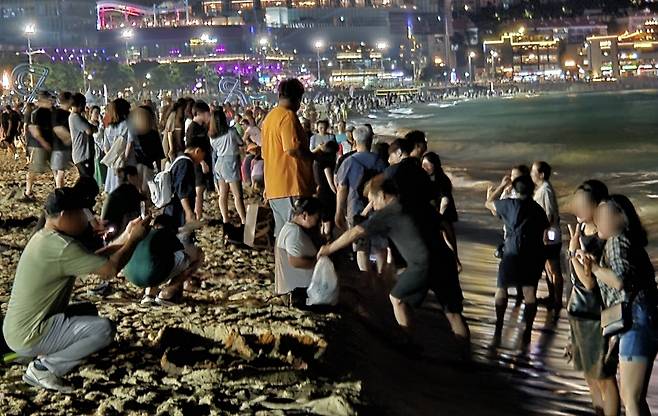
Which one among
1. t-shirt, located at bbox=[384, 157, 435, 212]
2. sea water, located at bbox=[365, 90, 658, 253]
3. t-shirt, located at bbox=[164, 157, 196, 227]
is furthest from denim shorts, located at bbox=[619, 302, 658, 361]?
sea water, located at bbox=[365, 90, 658, 253]

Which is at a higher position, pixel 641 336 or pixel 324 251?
pixel 324 251

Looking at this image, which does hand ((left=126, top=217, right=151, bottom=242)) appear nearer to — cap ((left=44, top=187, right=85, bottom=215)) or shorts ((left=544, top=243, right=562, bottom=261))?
cap ((left=44, top=187, right=85, bottom=215))

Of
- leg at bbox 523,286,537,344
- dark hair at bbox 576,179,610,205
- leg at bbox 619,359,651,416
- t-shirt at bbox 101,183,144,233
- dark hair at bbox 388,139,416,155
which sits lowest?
leg at bbox 523,286,537,344

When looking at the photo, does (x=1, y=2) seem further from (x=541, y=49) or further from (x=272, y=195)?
(x=272, y=195)

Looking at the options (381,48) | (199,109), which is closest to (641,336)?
(199,109)

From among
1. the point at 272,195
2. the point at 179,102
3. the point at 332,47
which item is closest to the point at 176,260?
the point at 272,195

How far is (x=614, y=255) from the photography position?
4.46m

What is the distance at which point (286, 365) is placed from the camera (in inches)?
217

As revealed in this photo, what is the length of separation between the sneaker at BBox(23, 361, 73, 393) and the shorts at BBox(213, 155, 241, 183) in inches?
216

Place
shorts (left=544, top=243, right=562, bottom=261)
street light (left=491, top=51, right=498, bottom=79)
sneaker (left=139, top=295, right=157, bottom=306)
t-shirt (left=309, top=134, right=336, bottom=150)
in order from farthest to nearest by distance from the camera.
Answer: street light (left=491, top=51, right=498, bottom=79) → t-shirt (left=309, top=134, right=336, bottom=150) → shorts (left=544, top=243, right=562, bottom=261) → sneaker (left=139, top=295, right=157, bottom=306)

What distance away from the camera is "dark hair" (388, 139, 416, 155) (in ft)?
26.3

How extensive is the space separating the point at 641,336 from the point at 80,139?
27.6 ft

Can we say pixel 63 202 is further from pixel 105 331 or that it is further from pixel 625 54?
pixel 625 54

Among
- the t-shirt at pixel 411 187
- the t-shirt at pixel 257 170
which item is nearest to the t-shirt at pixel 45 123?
the t-shirt at pixel 257 170
